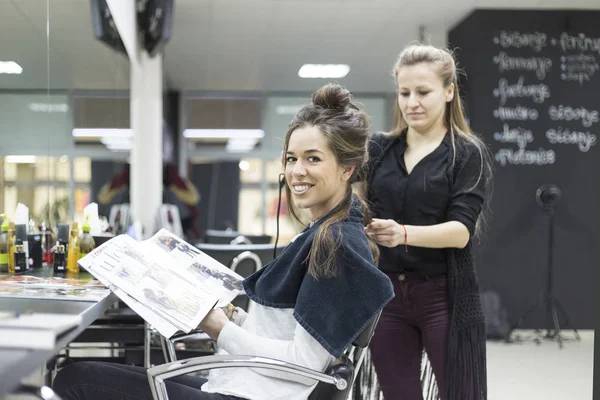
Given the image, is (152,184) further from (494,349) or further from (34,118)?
(34,118)

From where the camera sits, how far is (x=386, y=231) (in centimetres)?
170

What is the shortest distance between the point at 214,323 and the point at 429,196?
82 cm

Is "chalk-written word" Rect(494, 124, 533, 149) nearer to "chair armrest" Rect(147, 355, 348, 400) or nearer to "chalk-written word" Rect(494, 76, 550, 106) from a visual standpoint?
"chalk-written word" Rect(494, 76, 550, 106)

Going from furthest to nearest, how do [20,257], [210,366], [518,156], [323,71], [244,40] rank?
[323,71], [244,40], [518,156], [20,257], [210,366]

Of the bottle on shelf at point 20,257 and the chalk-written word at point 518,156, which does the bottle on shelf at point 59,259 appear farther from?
the chalk-written word at point 518,156

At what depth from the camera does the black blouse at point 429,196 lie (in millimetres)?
1875

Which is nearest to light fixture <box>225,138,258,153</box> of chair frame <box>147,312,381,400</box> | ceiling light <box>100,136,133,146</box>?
ceiling light <box>100,136,133,146</box>

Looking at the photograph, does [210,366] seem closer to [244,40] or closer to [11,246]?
[11,246]

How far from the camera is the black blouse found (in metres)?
1.88

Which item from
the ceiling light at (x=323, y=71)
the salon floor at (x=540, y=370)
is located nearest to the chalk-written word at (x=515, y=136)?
the salon floor at (x=540, y=370)

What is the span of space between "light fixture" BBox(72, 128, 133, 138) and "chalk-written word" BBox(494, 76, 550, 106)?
10.4 feet

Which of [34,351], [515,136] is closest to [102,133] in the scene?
[34,351]

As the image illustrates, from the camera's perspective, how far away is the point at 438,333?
184 centimetres

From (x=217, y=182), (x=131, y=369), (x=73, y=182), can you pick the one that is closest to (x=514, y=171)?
(x=73, y=182)
